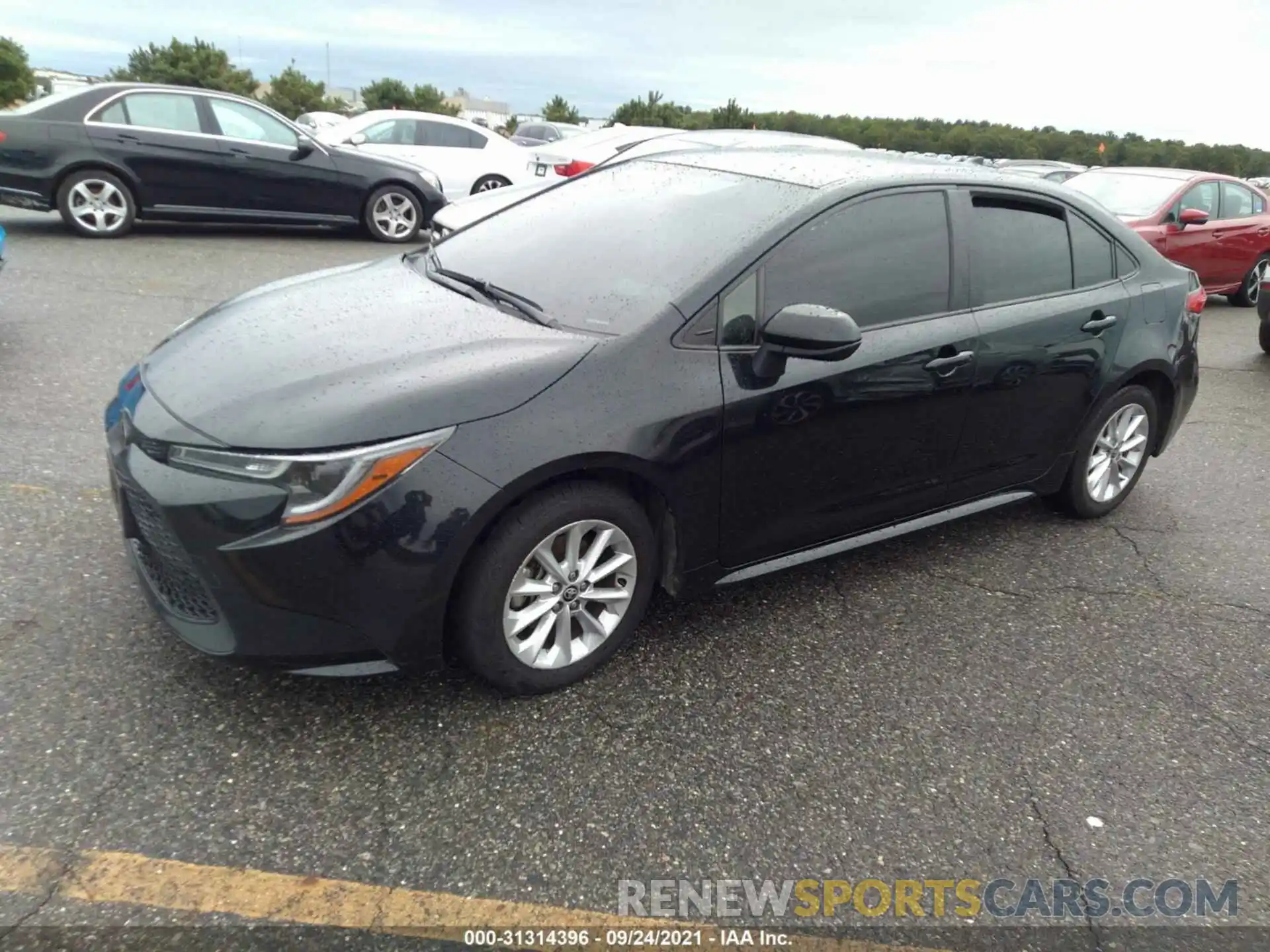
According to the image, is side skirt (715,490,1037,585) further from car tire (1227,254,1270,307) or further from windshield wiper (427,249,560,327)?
car tire (1227,254,1270,307)

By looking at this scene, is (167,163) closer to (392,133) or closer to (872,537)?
(392,133)

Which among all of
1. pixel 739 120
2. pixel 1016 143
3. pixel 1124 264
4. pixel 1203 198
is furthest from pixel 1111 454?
pixel 1016 143

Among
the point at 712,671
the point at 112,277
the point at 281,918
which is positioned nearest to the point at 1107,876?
the point at 712,671

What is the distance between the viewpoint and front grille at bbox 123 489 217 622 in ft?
8.39

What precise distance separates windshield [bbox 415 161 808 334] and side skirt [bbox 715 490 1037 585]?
0.96m

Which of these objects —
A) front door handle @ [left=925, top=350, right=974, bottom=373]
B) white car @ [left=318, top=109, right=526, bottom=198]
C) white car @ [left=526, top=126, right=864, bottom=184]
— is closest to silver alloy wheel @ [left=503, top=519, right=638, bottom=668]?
front door handle @ [left=925, top=350, right=974, bottom=373]

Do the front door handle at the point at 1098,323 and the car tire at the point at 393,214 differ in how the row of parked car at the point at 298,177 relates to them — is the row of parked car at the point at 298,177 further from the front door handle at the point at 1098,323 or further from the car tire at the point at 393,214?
the front door handle at the point at 1098,323

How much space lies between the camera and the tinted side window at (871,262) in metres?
3.25

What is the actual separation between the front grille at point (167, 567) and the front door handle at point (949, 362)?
2.51 m

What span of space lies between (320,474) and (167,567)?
0.55 m

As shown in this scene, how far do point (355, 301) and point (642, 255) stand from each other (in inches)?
39.1

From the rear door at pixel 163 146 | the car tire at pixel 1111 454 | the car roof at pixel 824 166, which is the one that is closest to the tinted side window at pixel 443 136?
the rear door at pixel 163 146

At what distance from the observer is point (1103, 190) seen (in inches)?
419

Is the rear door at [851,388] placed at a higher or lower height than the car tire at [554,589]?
higher
